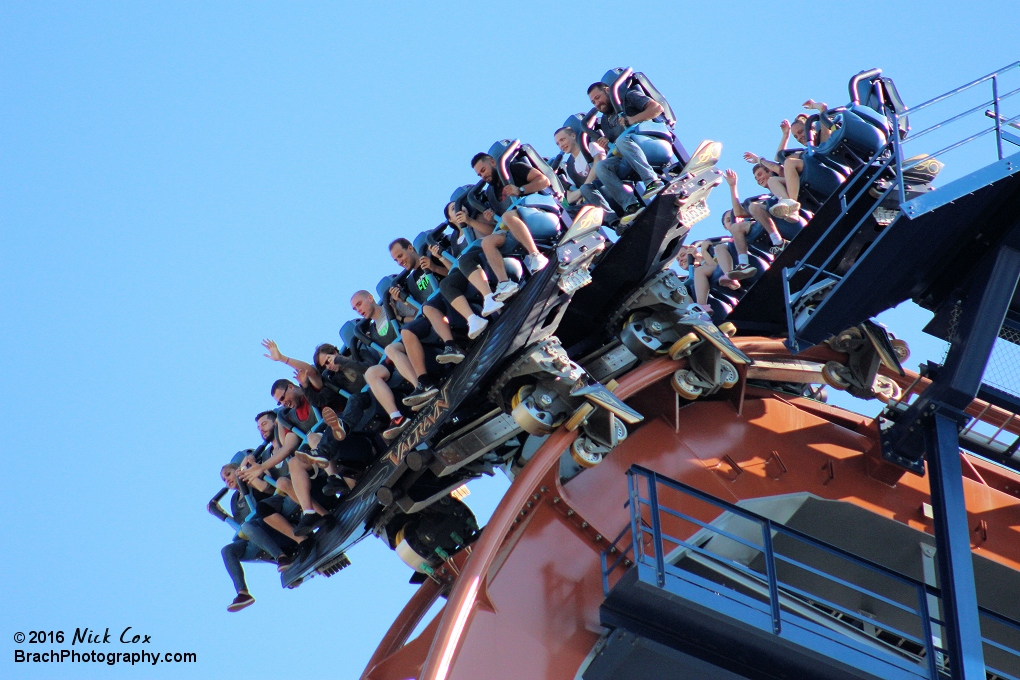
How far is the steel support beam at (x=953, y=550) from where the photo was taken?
35.0 feet

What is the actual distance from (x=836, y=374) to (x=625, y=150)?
2.88m

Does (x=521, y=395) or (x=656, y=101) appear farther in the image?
(x=656, y=101)

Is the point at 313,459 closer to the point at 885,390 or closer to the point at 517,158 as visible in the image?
the point at 517,158

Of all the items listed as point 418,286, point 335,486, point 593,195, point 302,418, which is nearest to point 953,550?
point 593,195

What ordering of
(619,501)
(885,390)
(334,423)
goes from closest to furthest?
(619,501) → (885,390) → (334,423)

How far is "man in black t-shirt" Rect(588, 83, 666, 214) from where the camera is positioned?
13922mm

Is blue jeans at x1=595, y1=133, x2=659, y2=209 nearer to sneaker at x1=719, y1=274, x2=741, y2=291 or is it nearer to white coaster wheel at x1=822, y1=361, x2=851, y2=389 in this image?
sneaker at x1=719, y1=274, x2=741, y2=291

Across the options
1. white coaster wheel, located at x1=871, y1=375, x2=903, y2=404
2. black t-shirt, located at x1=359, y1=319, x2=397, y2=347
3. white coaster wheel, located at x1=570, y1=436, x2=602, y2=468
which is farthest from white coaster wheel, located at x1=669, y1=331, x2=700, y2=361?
black t-shirt, located at x1=359, y1=319, x2=397, y2=347

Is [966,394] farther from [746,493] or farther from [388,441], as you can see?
[388,441]

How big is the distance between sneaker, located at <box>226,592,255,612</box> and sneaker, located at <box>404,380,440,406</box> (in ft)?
10.9

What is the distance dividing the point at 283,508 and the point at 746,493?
4.57 metres

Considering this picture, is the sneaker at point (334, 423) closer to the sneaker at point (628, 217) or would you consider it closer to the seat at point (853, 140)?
the sneaker at point (628, 217)

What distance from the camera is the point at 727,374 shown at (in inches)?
505

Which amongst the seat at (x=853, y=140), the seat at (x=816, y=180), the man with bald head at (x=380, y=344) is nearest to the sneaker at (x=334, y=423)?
the man with bald head at (x=380, y=344)
